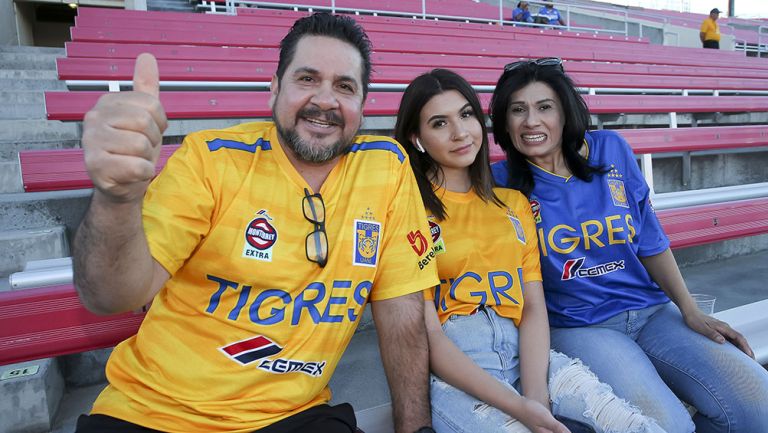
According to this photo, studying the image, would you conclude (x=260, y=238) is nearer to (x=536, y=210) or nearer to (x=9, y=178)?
(x=536, y=210)

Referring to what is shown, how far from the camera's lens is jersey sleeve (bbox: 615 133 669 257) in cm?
160

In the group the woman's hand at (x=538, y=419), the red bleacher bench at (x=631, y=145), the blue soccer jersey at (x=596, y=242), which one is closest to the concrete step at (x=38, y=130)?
the red bleacher bench at (x=631, y=145)

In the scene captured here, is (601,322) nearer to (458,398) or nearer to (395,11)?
(458,398)

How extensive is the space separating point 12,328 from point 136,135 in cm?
74

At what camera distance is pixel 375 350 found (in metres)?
2.13

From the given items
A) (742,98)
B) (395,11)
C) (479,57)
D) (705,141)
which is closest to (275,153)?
(705,141)

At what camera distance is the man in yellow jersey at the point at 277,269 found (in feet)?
3.40

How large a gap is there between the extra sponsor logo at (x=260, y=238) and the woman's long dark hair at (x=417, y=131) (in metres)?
0.50

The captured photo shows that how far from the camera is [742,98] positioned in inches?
211

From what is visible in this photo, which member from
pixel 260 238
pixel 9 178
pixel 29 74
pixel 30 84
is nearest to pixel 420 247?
pixel 260 238

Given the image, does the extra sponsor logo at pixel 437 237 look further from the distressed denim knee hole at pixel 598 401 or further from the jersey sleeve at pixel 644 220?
the jersey sleeve at pixel 644 220

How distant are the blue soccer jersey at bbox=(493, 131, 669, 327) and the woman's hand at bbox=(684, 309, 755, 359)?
126mm

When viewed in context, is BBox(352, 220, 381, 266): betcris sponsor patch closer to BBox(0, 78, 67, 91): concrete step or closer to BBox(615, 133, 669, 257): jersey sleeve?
BBox(615, 133, 669, 257): jersey sleeve

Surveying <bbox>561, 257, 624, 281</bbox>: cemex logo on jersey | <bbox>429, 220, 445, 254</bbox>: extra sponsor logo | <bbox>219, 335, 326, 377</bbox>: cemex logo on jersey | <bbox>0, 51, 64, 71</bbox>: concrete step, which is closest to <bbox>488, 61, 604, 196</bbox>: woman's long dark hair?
<bbox>561, 257, 624, 281</bbox>: cemex logo on jersey
